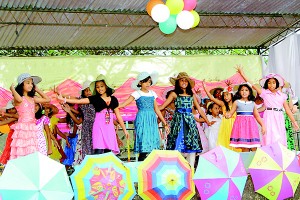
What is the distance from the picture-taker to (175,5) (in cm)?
880

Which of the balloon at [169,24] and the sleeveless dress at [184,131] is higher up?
the balloon at [169,24]

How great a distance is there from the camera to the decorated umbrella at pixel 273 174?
5.96 meters

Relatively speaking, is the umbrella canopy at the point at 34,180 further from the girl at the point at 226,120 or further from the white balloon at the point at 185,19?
the white balloon at the point at 185,19

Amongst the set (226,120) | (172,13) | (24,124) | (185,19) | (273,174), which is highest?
(172,13)

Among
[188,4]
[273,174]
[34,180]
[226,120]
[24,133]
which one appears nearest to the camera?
[34,180]

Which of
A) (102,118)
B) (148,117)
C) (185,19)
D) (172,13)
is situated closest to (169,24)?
(172,13)

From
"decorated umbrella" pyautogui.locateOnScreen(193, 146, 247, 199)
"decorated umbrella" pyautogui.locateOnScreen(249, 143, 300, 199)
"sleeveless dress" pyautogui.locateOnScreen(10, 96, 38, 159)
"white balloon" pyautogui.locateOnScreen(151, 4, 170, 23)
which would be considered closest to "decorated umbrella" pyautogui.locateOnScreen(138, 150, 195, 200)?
"decorated umbrella" pyautogui.locateOnScreen(193, 146, 247, 199)

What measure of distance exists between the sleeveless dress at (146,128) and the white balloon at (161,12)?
1.78 meters

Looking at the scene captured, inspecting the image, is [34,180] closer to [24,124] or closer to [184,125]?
[24,124]

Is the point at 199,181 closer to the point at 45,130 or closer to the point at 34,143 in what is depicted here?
the point at 34,143

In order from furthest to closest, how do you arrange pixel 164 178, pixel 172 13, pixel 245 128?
1. pixel 172 13
2. pixel 245 128
3. pixel 164 178

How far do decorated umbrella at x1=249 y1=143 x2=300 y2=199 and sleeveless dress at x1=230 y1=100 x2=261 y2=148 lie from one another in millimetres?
1692

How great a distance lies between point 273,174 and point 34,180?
2.63 metres

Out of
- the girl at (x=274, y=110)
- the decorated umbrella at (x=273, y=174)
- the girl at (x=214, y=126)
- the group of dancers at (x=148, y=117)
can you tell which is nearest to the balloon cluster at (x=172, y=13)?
the group of dancers at (x=148, y=117)
